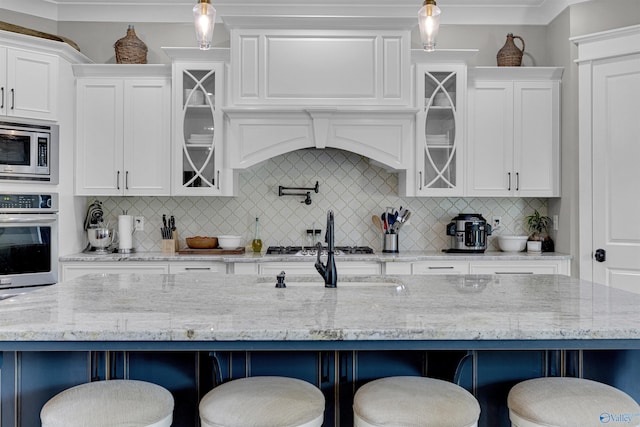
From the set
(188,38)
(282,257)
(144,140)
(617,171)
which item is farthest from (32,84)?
(617,171)

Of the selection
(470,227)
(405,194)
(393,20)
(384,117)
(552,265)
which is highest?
(393,20)

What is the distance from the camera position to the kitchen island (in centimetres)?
134

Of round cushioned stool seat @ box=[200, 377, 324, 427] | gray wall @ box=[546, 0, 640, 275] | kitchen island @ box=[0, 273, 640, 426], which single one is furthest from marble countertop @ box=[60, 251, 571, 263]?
round cushioned stool seat @ box=[200, 377, 324, 427]

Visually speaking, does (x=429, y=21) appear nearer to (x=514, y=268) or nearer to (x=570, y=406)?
(x=570, y=406)

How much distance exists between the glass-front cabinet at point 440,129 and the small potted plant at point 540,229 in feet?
2.40

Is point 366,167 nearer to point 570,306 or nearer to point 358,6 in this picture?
point 358,6

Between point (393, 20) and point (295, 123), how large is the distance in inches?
40.9

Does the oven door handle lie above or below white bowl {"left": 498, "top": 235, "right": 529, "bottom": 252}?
above

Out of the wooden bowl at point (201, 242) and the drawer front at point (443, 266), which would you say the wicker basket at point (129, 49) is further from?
the drawer front at point (443, 266)

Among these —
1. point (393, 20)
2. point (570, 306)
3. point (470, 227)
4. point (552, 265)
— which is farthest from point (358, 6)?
point (570, 306)

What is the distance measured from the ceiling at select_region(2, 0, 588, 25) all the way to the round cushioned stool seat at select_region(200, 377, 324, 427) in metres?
3.26

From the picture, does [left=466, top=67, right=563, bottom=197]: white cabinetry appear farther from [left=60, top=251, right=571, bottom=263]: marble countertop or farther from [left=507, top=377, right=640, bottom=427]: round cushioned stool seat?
[left=507, top=377, right=640, bottom=427]: round cushioned stool seat

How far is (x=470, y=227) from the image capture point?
3844mm

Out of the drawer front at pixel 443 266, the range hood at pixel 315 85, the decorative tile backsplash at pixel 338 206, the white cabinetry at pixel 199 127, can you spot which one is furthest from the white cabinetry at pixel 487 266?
the white cabinetry at pixel 199 127
